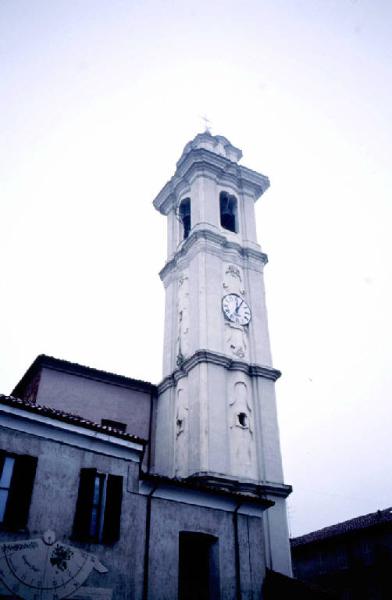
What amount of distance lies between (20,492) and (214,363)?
483 inches

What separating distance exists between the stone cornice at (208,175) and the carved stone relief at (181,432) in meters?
13.2

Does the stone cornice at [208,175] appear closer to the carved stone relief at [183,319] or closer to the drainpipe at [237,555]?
the carved stone relief at [183,319]

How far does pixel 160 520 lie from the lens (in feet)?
44.5

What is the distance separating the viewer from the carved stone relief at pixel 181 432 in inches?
834

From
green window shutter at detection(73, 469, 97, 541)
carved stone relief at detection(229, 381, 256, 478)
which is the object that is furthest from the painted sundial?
carved stone relief at detection(229, 381, 256, 478)

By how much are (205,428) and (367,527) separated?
11.4 m

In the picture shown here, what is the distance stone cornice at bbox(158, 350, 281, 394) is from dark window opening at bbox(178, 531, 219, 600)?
8867 millimetres

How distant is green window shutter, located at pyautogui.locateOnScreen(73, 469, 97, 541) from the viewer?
38.8 feet

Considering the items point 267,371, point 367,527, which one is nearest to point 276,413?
point 267,371

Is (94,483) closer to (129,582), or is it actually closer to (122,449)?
(122,449)

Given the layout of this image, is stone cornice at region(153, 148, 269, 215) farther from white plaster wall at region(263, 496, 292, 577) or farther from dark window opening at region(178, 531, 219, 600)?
dark window opening at region(178, 531, 219, 600)

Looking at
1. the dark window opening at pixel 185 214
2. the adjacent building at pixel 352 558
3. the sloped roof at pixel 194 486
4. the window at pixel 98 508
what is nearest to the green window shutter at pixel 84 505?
the window at pixel 98 508

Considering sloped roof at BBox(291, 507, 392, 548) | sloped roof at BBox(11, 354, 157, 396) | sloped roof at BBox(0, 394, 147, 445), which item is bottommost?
sloped roof at BBox(0, 394, 147, 445)

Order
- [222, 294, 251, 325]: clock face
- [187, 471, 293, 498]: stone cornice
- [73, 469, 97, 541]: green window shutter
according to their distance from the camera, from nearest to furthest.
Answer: [73, 469, 97, 541]: green window shutter
[187, 471, 293, 498]: stone cornice
[222, 294, 251, 325]: clock face
